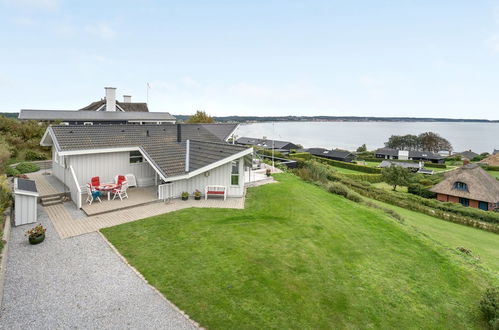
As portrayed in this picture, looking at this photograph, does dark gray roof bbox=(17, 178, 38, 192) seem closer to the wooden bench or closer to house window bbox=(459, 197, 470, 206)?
the wooden bench

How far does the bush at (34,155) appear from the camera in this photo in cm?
2273

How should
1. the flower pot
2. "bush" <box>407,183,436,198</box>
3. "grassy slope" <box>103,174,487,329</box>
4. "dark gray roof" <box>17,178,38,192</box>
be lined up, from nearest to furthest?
"grassy slope" <box>103,174,487,329</box>, the flower pot, "dark gray roof" <box>17,178,38,192</box>, "bush" <box>407,183,436,198</box>

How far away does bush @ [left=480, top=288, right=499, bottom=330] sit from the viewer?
658 cm

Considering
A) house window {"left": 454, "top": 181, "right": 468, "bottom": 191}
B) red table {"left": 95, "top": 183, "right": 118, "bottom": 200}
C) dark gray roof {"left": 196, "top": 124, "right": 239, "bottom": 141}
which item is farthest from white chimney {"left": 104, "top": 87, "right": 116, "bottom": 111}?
house window {"left": 454, "top": 181, "right": 468, "bottom": 191}

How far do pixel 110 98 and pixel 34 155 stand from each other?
18.1m

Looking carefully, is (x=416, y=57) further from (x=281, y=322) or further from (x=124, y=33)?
(x=281, y=322)

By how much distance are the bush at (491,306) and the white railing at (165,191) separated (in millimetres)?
12610

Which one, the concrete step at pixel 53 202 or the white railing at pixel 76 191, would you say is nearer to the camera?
the white railing at pixel 76 191

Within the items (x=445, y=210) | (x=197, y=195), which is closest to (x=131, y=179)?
(x=197, y=195)

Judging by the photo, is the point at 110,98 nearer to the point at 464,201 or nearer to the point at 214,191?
the point at 214,191

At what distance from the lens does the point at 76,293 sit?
6.67 metres

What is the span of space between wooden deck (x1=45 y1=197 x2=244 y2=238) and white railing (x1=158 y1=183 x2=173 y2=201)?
0.35m

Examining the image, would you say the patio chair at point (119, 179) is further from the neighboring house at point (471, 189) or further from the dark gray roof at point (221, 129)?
the neighboring house at point (471, 189)

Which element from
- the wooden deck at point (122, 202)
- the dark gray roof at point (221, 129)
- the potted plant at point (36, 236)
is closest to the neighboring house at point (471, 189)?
the dark gray roof at point (221, 129)
